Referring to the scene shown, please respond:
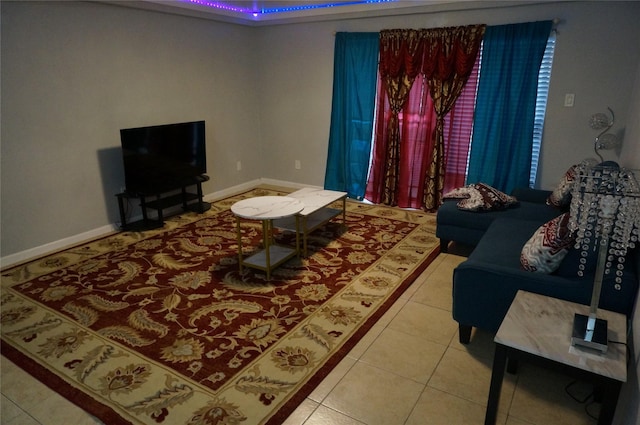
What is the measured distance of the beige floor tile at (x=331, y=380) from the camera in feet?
6.86

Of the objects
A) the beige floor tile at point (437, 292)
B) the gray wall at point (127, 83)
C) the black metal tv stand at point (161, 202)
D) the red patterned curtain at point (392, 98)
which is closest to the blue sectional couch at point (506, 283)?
the beige floor tile at point (437, 292)

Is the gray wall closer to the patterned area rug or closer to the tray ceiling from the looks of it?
the tray ceiling

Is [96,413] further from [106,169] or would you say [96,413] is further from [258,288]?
[106,169]

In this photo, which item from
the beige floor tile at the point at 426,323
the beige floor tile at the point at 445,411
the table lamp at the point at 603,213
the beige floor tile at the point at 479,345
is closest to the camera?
the table lamp at the point at 603,213

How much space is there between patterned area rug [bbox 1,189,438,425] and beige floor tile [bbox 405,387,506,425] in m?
0.55

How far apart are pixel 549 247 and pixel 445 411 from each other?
39.6 inches

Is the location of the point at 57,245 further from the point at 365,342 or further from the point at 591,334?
the point at 591,334

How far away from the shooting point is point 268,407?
6.61 ft

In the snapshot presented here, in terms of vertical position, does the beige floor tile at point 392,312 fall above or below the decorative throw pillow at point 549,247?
below

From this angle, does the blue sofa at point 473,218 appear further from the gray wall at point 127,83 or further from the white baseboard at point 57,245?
the white baseboard at point 57,245

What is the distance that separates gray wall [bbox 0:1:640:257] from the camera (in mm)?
3508

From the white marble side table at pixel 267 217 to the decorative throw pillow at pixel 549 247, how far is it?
5.75 ft

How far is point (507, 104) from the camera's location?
14.0ft

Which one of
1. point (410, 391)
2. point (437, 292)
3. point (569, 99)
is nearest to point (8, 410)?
point (410, 391)
